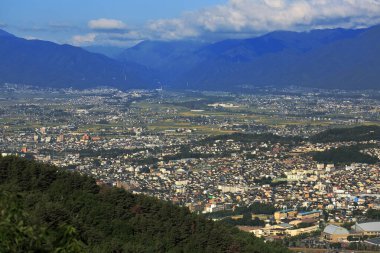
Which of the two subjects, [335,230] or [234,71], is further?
[234,71]

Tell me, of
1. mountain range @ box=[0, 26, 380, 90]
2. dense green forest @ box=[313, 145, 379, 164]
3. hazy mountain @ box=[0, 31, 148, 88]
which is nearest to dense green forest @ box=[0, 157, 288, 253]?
dense green forest @ box=[313, 145, 379, 164]

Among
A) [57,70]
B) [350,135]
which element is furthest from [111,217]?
[57,70]

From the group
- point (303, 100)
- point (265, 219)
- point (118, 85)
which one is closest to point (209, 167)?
point (265, 219)

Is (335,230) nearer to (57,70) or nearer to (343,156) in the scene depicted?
(343,156)

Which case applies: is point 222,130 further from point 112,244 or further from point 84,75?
point 84,75

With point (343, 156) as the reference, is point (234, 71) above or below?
above

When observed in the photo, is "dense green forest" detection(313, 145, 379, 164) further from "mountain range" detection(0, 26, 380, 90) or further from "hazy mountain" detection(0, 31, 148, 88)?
"hazy mountain" detection(0, 31, 148, 88)

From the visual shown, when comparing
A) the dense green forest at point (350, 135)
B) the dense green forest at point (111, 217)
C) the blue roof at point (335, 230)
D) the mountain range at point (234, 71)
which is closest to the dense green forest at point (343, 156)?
the dense green forest at point (350, 135)
